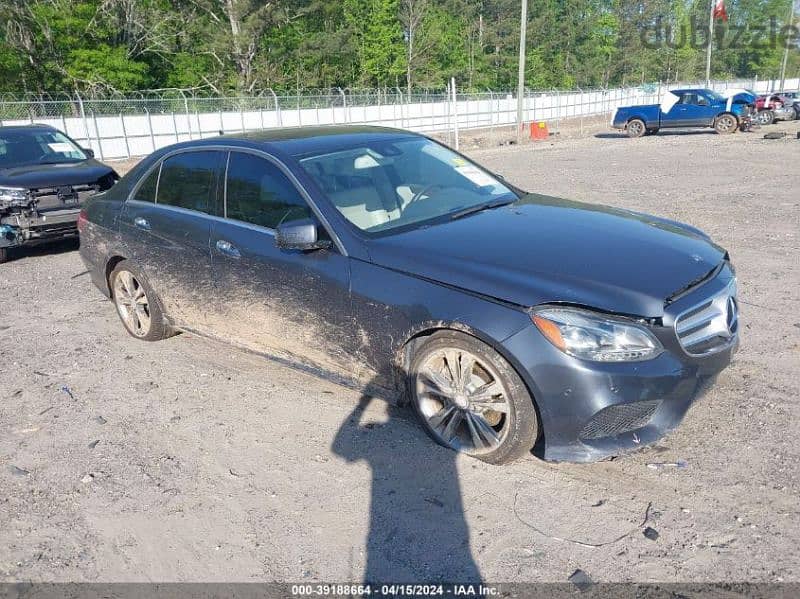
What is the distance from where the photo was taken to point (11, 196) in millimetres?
8125

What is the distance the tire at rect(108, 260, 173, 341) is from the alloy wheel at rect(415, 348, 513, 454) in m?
2.58

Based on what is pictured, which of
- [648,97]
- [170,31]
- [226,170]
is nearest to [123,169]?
[226,170]

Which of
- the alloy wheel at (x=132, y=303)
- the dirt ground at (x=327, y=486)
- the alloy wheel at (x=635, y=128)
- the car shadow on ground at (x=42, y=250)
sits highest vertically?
the alloy wheel at (x=132, y=303)

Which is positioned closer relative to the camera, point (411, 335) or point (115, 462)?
point (411, 335)

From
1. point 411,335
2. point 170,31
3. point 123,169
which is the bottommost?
point 123,169

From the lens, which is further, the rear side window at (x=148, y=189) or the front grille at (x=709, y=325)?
the rear side window at (x=148, y=189)

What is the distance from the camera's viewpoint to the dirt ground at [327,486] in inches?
110

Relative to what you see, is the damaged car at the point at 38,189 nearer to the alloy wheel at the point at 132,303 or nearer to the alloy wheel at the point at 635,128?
the alloy wheel at the point at 132,303

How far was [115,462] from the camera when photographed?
3688mm

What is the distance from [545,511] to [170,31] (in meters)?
48.1

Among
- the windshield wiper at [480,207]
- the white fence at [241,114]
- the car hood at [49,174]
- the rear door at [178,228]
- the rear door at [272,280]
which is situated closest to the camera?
the rear door at [272,280]

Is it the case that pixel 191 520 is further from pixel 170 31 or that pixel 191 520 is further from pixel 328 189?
pixel 170 31

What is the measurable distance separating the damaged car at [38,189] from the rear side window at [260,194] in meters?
5.12

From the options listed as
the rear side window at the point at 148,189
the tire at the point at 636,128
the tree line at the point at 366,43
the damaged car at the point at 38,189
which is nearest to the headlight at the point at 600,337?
the rear side window at the point at 148,189
